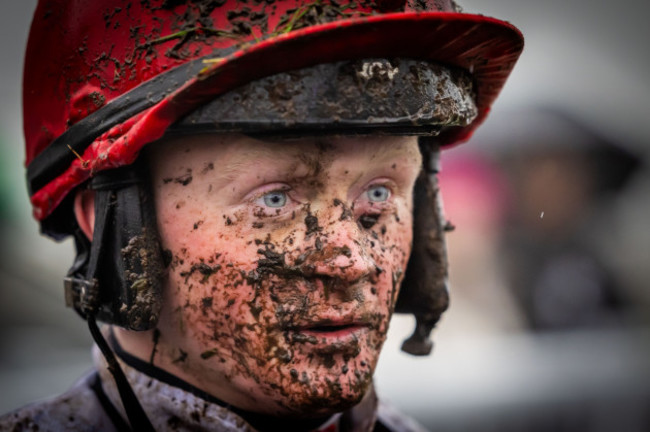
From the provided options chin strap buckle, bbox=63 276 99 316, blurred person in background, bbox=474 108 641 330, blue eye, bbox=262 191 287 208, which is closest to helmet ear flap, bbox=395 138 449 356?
blue eye, bbox=262 191 287 208

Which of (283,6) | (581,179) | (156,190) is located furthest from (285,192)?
(581,179)

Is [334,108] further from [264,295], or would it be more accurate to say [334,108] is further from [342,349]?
[342,349]

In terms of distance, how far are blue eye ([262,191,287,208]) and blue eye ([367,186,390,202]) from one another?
0.27m

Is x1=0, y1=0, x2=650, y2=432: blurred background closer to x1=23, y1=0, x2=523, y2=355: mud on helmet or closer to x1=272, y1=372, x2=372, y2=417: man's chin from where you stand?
x1=23, y1=0, x2=523, y2=355: mud on helmet

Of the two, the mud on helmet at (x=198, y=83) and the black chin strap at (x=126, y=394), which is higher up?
the mud on helmet at (x=198, y=83)

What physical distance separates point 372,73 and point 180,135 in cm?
49

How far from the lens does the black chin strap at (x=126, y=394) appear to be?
1591mm

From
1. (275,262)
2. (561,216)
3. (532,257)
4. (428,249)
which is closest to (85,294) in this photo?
(275,262)

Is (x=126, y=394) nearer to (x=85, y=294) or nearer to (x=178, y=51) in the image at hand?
(x=85, y=294)

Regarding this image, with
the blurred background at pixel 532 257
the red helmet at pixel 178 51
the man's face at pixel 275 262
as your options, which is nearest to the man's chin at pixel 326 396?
the man's face at pixel 275 262

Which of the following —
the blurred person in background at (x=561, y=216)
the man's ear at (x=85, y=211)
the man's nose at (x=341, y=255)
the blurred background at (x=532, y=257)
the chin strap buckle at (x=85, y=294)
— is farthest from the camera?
the blurred person in background at (x=561, y=216)

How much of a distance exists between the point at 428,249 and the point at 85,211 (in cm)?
108

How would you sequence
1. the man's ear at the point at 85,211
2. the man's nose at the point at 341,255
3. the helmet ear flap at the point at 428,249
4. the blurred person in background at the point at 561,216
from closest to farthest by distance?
the man's nose at the point at 341,255, the man's ear at the point at 85,211, the helmet ear flap at the point at 428,249, the blurred person in background at the point at 561,216

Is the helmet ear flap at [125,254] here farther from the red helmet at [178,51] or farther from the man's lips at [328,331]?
the man's lips at [328,331]
